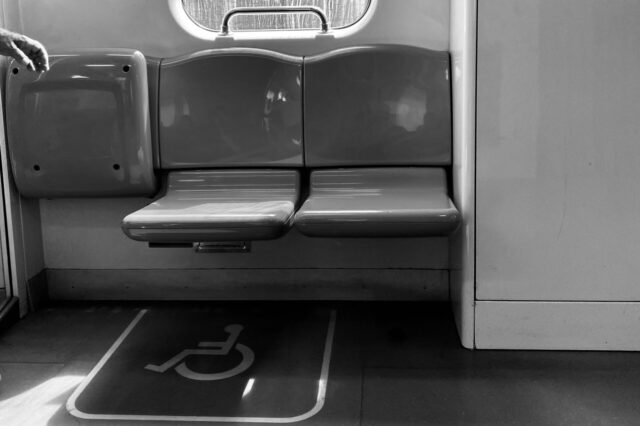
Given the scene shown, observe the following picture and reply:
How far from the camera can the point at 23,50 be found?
2.36 m

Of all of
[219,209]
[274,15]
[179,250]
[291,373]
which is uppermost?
[274,15]

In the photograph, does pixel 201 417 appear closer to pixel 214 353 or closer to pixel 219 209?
pixel 214 353

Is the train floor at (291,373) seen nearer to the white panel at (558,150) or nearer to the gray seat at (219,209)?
the white panel at (558,150)

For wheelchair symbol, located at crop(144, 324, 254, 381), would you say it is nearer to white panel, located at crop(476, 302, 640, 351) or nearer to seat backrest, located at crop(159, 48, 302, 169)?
seat backrest, located at crop(159, 48, 302, 169)

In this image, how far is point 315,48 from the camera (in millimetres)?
3072

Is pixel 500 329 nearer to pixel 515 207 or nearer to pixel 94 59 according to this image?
pixel 515 207

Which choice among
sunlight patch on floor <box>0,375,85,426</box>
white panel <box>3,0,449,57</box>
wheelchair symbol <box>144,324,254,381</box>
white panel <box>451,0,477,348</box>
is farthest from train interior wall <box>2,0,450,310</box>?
sunlight patch on floor <box>0,375,85,426</box>

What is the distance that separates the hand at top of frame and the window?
0.96 meters

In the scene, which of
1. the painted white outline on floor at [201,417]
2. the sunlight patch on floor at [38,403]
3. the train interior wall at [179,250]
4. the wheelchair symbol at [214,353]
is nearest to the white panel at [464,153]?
the train interior wall at [179,250]

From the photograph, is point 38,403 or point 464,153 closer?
point 38,403

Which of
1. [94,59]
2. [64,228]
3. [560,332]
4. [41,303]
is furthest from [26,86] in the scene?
[560,332]

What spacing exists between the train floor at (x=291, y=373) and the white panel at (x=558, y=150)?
306mm

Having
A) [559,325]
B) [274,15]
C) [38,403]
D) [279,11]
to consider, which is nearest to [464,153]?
[559,325]

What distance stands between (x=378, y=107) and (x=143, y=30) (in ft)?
3.76
